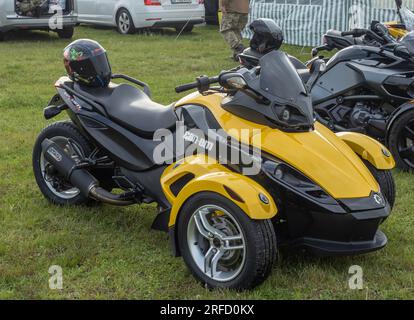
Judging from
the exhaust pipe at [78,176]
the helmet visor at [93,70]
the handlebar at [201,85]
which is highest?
the handlebar at [201,85]

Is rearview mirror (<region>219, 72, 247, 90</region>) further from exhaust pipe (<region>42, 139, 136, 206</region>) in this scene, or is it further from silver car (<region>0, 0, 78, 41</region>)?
silver car (<region>0, 0, 78, 41</region>)

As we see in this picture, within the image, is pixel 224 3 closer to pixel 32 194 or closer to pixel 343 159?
pixel 32 194

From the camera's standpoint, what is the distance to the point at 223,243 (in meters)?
A: 3.76

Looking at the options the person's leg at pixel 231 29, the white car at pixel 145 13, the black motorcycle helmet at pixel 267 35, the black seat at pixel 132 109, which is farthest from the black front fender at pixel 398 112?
the white car at pixel 145 13

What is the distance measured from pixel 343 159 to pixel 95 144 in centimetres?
187

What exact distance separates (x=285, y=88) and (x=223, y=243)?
1002 millimetres

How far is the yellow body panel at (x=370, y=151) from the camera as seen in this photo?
4.42m

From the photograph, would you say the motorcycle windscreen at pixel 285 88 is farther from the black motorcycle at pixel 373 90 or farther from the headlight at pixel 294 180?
the black motorcycle at pixel 373 90

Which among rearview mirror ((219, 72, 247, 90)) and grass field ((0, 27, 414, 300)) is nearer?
grass field ((0, 27, 414, 300))

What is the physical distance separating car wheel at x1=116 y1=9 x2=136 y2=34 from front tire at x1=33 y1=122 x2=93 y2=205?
1090cm

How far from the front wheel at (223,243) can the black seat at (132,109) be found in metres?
0.81

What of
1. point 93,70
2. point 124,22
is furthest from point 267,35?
point 124,22

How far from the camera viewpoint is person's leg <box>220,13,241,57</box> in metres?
12.5

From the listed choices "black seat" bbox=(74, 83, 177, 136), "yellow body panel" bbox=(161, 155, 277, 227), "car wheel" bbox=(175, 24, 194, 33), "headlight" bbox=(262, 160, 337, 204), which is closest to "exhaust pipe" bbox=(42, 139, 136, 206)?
"black seat" bbox=(74, 83, 177, 136)
